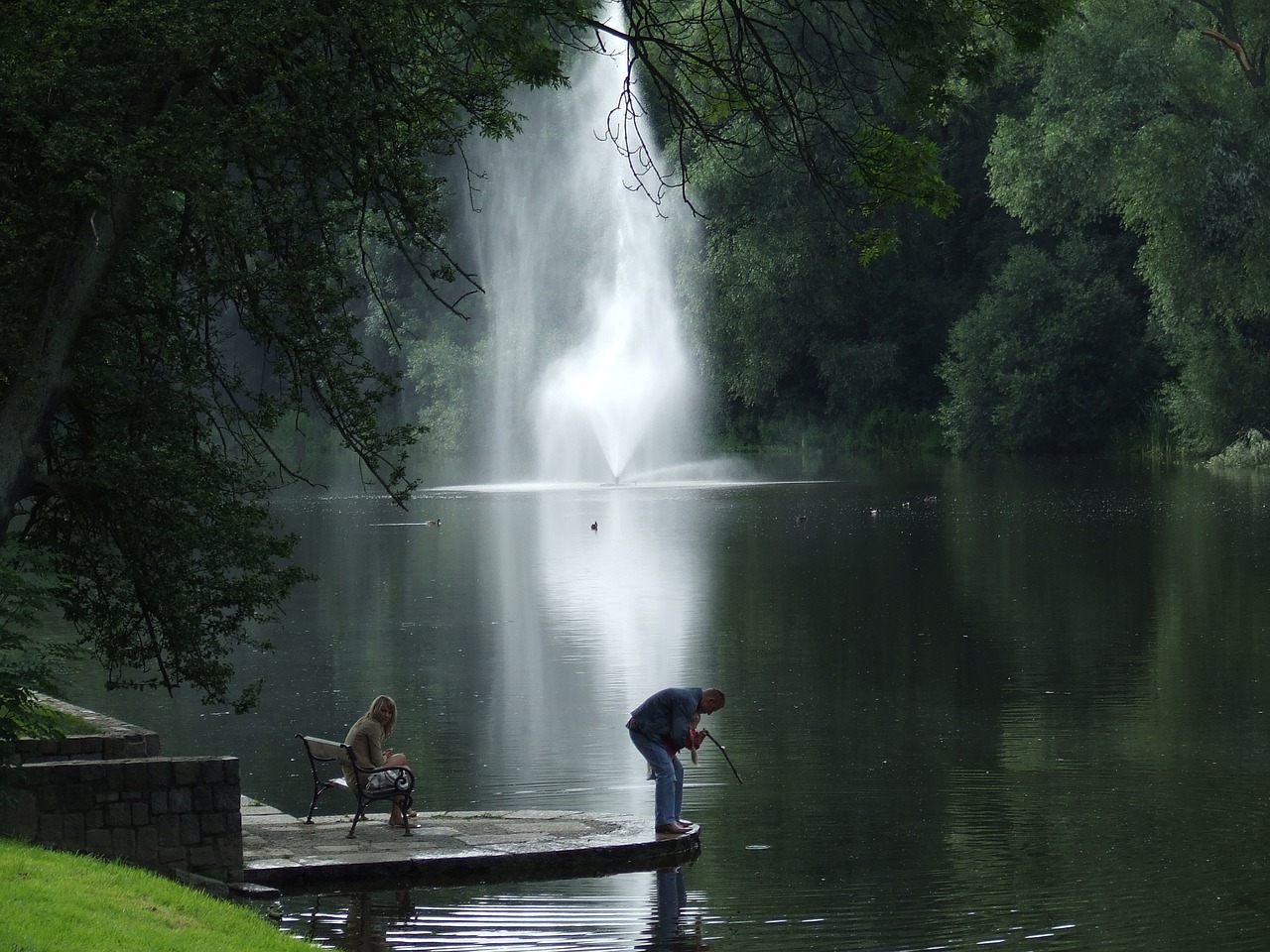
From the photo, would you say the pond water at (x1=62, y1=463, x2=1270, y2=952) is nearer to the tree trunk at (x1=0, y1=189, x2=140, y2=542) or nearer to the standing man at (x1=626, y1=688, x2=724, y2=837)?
the standing man at (x1=626, y1=688, x2=724, y2=837)

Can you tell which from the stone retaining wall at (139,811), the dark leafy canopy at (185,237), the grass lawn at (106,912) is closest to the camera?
the grass lawn at (106,912)

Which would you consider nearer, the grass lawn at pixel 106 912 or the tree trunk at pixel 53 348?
the grass lawn at pixel 106 912

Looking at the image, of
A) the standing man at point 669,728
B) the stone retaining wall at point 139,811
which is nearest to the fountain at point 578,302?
the standing man at point 669,728

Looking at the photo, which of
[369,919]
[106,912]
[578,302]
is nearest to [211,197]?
[369,919]

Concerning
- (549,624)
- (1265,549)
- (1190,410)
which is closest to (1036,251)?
(1190,410)

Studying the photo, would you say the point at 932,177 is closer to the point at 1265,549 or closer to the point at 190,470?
the point at 190,470

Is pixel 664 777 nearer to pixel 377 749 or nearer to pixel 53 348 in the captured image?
pixel 377 749

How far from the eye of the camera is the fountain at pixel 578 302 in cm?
6291

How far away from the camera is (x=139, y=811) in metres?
10.6

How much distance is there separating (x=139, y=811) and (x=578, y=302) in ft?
185

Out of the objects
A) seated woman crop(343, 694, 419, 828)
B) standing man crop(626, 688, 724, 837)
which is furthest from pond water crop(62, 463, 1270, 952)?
seated woman crop(343, 694, 419, 828)

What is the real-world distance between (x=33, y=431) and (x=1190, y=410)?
4677 cm

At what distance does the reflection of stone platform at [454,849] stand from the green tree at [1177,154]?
38008 mm

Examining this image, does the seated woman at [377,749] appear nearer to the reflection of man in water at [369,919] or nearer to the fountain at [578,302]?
the reflection of man in water at [369,919]
